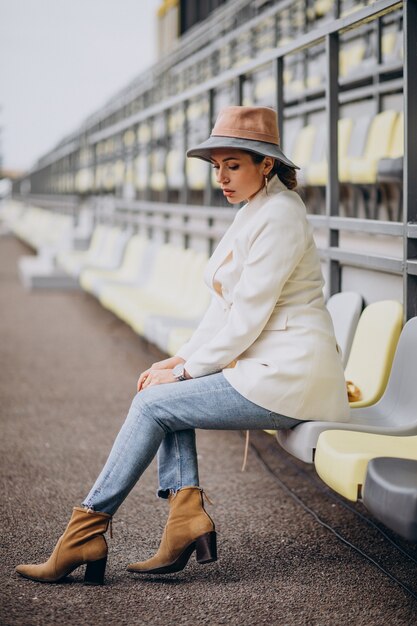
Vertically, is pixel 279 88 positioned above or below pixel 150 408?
above

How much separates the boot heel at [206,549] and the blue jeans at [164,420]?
23cm

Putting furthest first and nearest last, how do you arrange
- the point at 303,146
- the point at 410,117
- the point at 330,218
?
the point at 303,146, the point at 330,218, the point at 410,117

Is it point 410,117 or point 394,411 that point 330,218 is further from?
point 394,411

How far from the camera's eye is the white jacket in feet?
7.69

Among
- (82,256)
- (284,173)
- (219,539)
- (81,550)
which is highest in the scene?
(284,173)

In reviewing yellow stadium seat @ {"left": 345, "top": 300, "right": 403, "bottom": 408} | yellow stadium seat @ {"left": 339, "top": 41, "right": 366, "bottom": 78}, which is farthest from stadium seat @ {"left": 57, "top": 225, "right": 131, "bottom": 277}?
yellow stadium seat @ {"left": 345, "top": 300, "right": 403, "bottom": 408}

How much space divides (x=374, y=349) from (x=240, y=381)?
813 mm

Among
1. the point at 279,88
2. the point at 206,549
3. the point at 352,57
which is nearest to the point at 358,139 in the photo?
the point at 352,57

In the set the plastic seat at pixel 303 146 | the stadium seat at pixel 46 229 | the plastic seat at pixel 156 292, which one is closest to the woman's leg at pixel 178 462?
the plastic seat at pixel 156 292

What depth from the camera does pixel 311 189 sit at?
665 cm

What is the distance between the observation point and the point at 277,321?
2.39 meters

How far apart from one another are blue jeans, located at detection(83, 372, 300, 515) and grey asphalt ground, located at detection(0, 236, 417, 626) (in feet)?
0.86

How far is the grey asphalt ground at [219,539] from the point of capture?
223 cm

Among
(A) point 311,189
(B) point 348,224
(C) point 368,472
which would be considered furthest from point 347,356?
(A) point 311,189
